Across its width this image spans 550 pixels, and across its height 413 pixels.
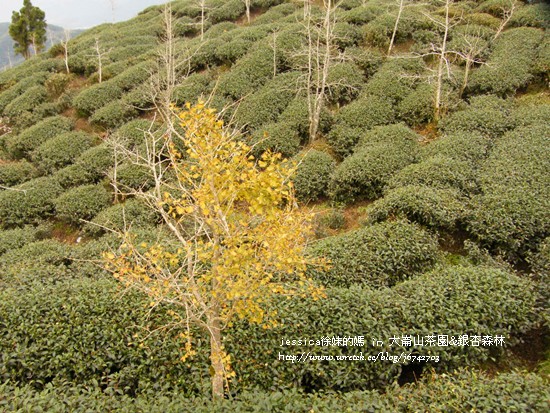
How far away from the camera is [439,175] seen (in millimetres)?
14328

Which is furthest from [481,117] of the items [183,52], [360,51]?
[183,52]

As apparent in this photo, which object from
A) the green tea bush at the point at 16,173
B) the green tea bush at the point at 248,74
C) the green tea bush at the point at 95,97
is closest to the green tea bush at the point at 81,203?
the green tea bush at the point at 16,173

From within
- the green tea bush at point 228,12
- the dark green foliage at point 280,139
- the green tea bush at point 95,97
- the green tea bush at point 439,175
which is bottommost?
the green tea bush at point 439,175

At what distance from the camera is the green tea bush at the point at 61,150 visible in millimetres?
22125

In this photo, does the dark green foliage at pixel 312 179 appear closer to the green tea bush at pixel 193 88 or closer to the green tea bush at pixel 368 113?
the green tea bush at pixel 368 113

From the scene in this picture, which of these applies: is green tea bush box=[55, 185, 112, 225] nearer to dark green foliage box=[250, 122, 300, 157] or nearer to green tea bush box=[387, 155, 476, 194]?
dark green foliage box=[250, 122, 300, 157]

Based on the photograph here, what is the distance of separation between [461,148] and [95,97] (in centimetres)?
2314

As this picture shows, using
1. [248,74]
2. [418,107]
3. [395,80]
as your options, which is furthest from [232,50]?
[418,107]

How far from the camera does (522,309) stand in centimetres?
→ 945

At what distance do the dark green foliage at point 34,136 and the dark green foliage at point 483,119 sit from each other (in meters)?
22.7

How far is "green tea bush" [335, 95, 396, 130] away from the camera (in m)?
19.9

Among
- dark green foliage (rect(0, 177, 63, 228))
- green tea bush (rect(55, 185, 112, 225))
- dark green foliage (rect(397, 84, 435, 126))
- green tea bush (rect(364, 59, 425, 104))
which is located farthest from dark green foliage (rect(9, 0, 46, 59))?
dark green foliage (rect(397, 84, 435, 126))

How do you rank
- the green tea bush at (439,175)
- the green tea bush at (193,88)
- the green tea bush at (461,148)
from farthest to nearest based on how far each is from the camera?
the green tea bush at (193,88) → the green tea bush at (461,148) → the green tea bush at (439,175)

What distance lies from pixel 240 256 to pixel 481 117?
634 inches
